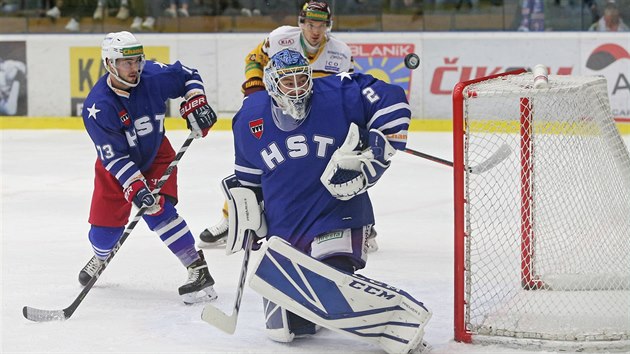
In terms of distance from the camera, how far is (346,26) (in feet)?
27.0

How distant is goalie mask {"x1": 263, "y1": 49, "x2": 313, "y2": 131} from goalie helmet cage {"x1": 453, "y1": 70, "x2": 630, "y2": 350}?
410mm

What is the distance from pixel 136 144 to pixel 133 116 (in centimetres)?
9

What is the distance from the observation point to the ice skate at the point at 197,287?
355 cm

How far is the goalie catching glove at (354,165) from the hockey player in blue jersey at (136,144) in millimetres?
790

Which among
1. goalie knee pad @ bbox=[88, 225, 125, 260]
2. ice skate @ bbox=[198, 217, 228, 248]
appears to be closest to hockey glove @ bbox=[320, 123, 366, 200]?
goalie knee pad @ bbox=[88, 225, 125, 260]

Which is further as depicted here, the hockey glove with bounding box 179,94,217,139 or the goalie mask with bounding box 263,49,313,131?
the hockey glove with bounding box 179,94,217,139

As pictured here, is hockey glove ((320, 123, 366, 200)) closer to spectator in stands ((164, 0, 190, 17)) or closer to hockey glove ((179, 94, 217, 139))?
hockey glove ((179, 94, 217, 139))

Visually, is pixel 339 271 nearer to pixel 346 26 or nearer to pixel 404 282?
pixel 404 282

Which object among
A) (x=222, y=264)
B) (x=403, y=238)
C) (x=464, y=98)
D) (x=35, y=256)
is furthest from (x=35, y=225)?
(x=464, y=98)

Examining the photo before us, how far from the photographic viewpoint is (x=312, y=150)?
10.0ft

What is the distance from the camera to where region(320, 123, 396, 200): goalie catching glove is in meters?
2.89

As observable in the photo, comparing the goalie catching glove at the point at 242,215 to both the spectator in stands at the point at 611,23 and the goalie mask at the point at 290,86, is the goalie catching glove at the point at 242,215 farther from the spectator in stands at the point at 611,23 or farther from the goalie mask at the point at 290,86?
the spectator in stands at the point at 611,23

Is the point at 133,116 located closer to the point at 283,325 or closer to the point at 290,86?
the point at 290,86

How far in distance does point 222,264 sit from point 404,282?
29.5 inches
